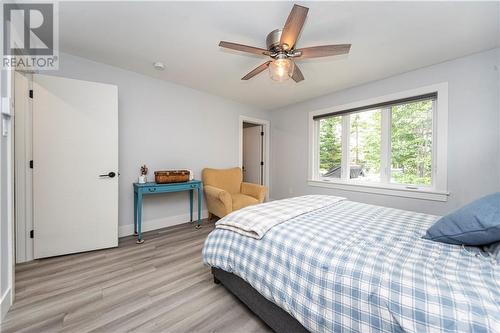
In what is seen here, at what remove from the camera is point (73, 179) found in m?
2.28

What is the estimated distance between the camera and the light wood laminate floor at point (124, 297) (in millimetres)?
1333

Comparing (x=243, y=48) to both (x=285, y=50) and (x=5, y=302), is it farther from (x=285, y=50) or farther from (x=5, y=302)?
(x=5, y=302)

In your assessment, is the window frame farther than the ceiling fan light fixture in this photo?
Yes

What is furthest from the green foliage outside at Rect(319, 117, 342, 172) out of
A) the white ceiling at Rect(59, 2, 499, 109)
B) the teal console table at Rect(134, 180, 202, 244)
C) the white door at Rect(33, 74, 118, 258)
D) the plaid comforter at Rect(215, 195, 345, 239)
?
the white door at Rect(33, 74, 118, 258)

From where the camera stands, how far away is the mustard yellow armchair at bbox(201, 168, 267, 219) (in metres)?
3.04

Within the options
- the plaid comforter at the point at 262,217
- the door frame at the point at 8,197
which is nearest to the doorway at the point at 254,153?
the plaid comforter at the point at 262,217

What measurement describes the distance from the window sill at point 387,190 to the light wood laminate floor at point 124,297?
257cm

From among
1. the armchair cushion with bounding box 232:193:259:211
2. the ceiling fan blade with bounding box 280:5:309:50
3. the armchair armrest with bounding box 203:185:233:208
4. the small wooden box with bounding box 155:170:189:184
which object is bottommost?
the armchair cushion with bounding box 232:193:259:211

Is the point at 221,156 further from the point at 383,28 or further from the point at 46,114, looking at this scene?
the point at 383,28

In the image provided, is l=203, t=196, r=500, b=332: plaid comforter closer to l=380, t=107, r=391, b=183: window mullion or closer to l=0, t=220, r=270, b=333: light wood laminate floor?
l=0, t=220, r=270, b=333: light wood laminate floor

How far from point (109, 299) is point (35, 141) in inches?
Answer: 71.6

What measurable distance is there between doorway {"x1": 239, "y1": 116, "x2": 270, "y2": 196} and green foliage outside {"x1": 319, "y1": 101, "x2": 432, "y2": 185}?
171cm

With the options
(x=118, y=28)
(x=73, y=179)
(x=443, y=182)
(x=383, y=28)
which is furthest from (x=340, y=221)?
(x=73, y=179)

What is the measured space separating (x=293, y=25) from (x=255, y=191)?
2.60m
